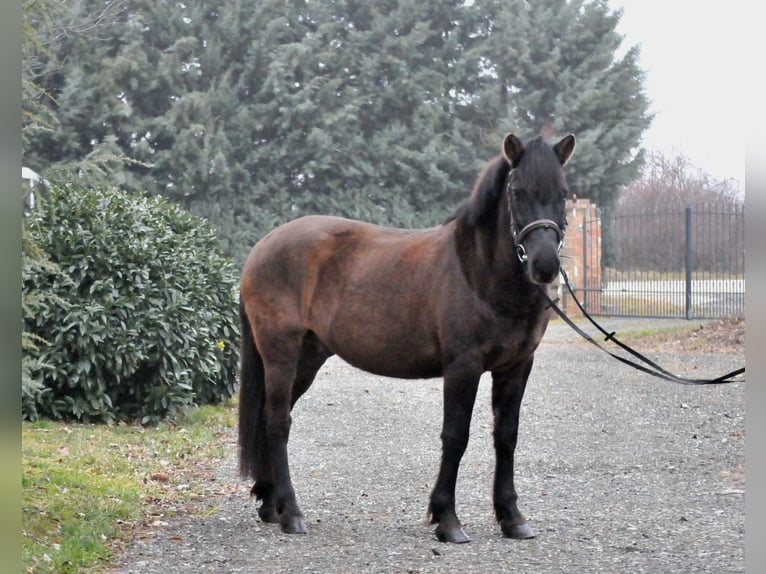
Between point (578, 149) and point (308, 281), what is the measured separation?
18043 mm

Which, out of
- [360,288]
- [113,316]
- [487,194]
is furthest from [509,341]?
[113,316]

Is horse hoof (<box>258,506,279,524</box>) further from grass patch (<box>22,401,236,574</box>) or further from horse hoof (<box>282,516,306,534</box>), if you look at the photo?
grass patch (<box>22,401,236,574</box>)

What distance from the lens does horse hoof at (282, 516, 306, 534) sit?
15.5ft

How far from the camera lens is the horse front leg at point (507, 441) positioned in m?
4.56

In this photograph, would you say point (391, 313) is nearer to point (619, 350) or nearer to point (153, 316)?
point (153, 316)

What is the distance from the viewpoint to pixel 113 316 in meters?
7.73

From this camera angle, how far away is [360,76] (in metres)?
22.4

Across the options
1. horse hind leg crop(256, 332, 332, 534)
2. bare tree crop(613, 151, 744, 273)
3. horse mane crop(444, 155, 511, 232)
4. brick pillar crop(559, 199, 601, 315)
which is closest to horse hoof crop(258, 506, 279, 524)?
horse hind leg crop(256, 332, 332, 534)

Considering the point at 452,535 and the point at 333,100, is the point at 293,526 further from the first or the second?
the point at 333,100

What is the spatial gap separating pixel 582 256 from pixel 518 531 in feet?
50.0

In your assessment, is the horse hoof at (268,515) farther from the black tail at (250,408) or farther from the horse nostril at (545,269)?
the horse nostril at (545,269)

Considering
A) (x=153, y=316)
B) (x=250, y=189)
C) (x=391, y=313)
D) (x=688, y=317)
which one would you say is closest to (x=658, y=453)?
(x=391, y=313)

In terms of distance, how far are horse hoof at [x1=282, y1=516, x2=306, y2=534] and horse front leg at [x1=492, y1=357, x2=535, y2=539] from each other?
3.27 ft

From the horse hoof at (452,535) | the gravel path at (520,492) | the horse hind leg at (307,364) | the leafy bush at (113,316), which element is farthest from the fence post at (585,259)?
the horse hoof at (452,535)
